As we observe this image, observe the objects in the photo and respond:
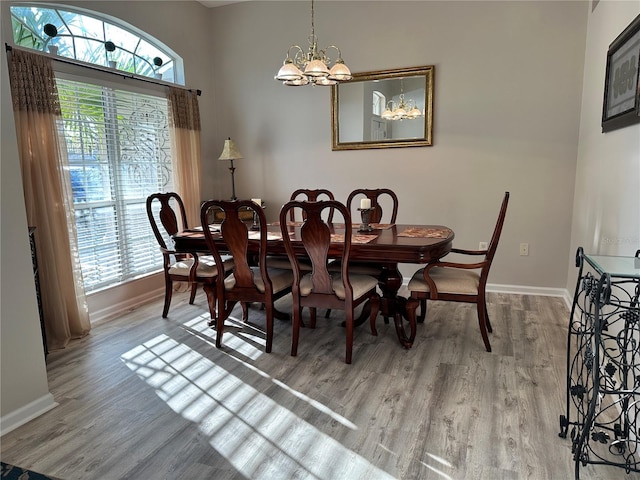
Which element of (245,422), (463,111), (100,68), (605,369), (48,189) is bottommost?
(245,422)

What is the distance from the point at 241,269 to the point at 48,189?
4.84 ft

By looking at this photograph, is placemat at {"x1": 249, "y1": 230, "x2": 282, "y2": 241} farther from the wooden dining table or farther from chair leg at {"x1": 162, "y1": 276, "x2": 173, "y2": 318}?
chair leg at {"x1": 162, "y1": 276, "x2": 173, "y2": 318}

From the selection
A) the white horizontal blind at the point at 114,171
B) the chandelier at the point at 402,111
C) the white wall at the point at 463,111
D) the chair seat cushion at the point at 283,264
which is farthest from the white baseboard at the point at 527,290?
the white horizontal blind at the point at 114,171

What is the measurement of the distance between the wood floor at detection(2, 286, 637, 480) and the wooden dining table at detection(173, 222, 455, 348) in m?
0.24

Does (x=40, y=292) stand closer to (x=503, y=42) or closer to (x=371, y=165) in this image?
(x=371, y=165)

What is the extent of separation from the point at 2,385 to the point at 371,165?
3506mm

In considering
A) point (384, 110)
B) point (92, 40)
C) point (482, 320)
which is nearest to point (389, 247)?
point (482, 320)

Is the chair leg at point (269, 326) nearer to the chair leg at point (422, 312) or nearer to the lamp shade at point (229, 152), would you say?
the chair leg at point (422, 312)

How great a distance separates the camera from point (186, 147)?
4492mm

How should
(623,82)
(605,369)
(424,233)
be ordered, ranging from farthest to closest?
(424,233) → (623,82) → (605,369)

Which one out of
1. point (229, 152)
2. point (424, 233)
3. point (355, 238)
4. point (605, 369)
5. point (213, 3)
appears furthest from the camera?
point (213, 3)

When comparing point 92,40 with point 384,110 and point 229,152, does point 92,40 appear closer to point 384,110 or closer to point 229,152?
point 229,152

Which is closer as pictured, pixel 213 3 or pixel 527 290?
pixel 527 290

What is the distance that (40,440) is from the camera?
202cm
